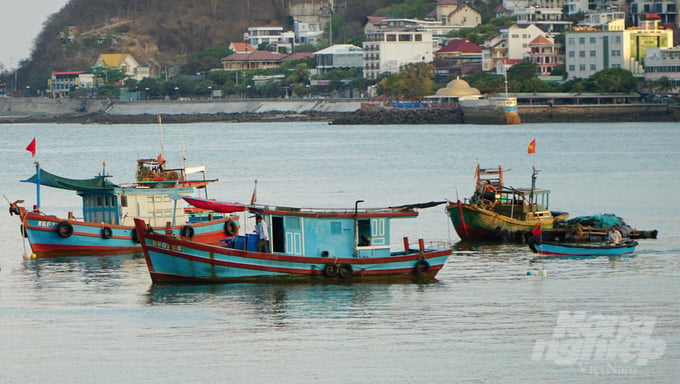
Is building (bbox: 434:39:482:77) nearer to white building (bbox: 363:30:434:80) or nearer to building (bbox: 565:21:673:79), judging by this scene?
white building (bbox: 363:30:434:80)

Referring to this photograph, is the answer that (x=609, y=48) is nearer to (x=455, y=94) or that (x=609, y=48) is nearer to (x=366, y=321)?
(x=455, y=94)

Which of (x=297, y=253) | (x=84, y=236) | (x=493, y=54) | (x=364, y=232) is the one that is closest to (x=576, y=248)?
(x=364, y=232)

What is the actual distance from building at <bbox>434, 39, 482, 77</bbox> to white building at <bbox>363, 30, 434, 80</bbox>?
1.87 metres

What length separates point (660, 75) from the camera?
11900cm

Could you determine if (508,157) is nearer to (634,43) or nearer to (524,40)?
(634,43)

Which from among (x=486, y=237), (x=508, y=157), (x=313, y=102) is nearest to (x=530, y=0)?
(x=313, y=102)

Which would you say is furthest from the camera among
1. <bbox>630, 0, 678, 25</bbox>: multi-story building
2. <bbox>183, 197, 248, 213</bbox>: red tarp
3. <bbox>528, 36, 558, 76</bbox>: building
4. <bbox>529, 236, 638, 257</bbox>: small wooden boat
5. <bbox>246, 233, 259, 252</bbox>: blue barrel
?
<bbox>630, 0, 678, 25</bbox>: multi-story building

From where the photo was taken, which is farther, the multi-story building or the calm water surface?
the multi-story building

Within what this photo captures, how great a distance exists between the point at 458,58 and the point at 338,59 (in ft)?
57.4

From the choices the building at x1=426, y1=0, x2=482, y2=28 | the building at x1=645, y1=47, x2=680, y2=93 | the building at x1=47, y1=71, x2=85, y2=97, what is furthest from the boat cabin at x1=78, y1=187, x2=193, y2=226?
the building at x1=47, y1=71, x2=85, y2=97

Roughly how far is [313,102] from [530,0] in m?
41.3

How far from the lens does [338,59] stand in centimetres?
16450

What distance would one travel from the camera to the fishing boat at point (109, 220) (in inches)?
1235

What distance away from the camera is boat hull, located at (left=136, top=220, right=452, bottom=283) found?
84.8 ft
